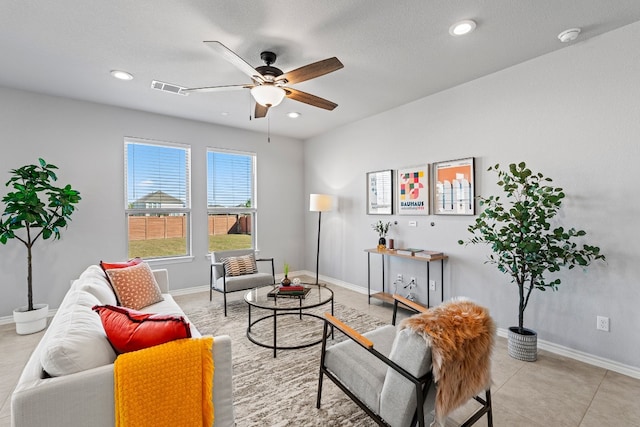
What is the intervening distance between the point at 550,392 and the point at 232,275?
3.46 meters

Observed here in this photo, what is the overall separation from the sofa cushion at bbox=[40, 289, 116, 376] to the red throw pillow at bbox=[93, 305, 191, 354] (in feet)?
0.16

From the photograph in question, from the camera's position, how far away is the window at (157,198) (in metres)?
4.39

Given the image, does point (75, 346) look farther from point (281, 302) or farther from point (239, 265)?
point (239, 265)

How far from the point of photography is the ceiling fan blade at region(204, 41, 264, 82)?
6.55 ft

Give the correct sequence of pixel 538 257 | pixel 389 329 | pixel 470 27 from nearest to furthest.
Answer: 1. pixel 389 329
2. pixel 470 27
3. pixel 538 257

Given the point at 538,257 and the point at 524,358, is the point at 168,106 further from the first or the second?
the point at 524,358

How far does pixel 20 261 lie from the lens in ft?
11.9

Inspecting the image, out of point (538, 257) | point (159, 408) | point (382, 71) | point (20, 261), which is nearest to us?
point (159, 408)

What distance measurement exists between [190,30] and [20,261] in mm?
3567

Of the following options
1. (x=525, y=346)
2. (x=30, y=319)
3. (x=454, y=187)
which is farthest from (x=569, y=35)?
(x=30, y=319)

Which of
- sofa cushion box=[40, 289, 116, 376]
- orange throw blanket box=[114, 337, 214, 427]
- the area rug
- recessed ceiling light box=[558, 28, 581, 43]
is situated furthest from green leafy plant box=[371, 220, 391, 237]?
sofa cushion box=[40, 289, 116, 376]

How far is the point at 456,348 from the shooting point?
1334mm

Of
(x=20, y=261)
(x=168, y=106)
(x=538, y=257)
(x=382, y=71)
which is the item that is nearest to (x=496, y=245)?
(x=538, y=257)

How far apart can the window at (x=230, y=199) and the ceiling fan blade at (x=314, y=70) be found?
3059 mm
